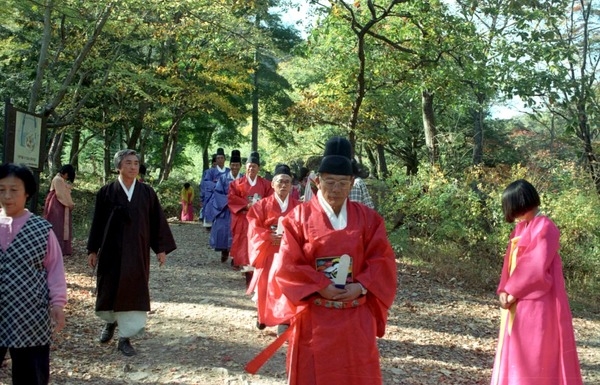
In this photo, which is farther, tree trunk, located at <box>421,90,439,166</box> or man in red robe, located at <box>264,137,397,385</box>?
tree trunk, located at <box>421,90,439,166</box>

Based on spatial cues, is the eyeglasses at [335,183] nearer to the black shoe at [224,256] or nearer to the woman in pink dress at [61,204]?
the black shoe at [224,256]

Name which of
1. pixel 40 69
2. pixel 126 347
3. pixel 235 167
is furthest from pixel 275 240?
pixel 40 69

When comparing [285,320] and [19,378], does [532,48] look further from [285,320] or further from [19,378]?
[19,378]

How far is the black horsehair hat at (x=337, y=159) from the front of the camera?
372 cm

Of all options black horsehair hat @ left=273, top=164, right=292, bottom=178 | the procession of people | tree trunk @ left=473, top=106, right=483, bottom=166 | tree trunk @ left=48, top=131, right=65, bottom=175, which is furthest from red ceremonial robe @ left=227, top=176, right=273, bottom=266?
tree trunk @ left=48, top=131, right=65, bottom=175

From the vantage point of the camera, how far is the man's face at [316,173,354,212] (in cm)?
372

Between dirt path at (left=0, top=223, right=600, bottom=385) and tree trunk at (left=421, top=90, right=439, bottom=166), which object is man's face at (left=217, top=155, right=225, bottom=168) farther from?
tree trunk at (left=421, top=90, right=439, bottom=166)

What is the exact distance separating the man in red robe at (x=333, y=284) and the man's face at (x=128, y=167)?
8.11ft

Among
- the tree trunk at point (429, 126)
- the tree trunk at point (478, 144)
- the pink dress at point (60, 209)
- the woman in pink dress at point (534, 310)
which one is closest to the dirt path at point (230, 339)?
the pink dress at point (60, 209)

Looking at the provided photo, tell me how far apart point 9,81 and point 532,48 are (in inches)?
471

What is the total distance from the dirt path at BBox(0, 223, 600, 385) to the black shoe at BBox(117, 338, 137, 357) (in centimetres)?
7

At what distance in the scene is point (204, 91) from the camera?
61.0 ft

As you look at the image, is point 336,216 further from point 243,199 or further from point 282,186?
point 243,199

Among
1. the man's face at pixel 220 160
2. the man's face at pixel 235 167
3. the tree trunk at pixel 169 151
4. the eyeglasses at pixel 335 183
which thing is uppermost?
the tree trunk at pixel 169 151
